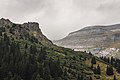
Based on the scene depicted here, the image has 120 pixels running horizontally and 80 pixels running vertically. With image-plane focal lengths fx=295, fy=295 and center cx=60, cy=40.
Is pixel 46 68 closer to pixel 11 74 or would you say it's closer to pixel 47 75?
pixel 47 75

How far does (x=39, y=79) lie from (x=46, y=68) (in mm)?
18782

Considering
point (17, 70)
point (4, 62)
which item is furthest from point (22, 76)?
point (4, 62)

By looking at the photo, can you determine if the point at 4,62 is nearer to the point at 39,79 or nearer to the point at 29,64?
the point at 29,64

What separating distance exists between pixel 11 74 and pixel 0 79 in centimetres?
725

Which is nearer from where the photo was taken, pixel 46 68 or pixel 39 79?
pixel 39 79

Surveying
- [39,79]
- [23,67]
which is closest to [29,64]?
[23,67]

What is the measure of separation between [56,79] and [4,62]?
3648cm

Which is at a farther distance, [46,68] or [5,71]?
[46,68]

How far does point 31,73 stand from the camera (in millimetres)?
192250

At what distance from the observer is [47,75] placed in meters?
192

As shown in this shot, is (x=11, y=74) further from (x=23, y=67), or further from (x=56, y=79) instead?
(x=56, y=79)

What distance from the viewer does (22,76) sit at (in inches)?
7416

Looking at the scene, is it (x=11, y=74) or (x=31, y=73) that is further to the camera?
(x=31, y=73)

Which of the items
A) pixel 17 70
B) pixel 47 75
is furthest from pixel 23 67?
pixel 47 75
